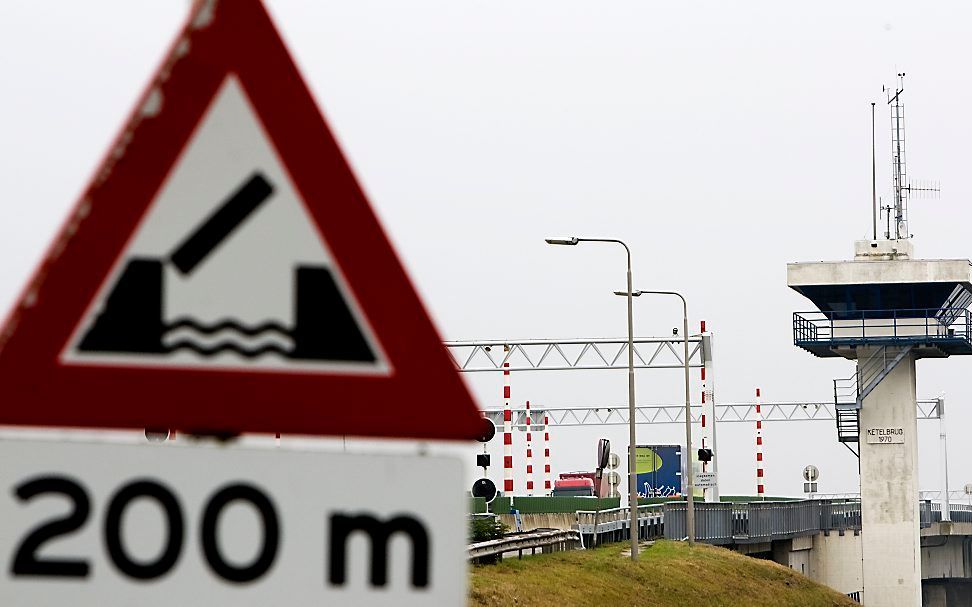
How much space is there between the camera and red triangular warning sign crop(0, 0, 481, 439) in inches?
136

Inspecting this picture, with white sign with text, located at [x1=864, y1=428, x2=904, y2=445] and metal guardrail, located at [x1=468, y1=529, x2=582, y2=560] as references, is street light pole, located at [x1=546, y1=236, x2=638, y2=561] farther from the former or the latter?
white sign with text, located at [x1=864, y1=428, x2=904, y2=445]

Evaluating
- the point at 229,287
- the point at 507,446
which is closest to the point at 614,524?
the point at 507,446

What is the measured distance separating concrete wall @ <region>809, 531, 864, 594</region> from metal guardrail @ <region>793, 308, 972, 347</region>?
9.40 m

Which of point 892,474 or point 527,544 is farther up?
point 892,474

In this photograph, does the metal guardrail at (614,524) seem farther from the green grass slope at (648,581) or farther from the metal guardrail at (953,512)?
the metal guardrail at (953,512)

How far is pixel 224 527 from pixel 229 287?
0.48 m

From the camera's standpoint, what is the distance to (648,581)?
37219mm

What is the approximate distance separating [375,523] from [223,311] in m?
0.52

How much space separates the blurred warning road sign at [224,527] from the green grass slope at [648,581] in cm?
2372

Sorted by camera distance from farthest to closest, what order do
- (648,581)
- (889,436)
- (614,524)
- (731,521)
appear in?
(889,436) → (731,521) → (614,524) → (648,581)

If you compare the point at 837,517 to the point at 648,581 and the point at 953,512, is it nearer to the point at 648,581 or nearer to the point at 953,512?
the point at 953,512

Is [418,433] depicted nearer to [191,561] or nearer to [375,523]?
[375,523]

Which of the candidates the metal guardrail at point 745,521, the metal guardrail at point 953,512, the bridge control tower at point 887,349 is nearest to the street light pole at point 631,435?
the metal guardrail at point 745,521

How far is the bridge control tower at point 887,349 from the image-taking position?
215 ft
